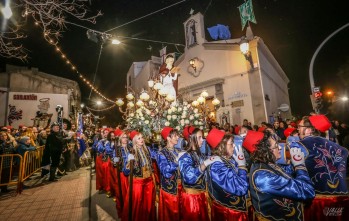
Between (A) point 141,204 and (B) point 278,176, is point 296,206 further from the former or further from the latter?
(A) point 141,204

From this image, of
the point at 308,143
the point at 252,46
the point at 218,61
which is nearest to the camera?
the point at 308,143

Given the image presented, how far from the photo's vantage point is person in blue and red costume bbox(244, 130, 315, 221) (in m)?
2.50

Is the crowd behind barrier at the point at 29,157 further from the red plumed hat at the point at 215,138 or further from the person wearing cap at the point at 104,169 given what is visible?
the red plumed hat at the point at 215,138

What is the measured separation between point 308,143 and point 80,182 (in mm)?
9103

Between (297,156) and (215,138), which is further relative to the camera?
(215,138)

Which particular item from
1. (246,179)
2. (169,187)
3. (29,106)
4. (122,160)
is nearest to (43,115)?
(29,106)

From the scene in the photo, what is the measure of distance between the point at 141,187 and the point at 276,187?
283cm

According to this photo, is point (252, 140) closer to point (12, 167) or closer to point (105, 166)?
point (105, 166)

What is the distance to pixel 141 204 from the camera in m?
4.42

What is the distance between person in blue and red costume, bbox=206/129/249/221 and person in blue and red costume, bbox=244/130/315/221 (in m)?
0.20

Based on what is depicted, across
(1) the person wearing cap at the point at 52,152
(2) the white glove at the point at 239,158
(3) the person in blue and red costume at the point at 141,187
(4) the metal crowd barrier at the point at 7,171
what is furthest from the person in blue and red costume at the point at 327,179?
(1) the person wearing cap at the point at 52,152

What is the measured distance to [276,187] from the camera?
249cm

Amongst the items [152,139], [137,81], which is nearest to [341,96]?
[137,81]

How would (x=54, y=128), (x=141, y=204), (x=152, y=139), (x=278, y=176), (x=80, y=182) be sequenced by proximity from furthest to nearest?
(x=54, y=128) < (x=80, y=182) < (x=152, y=139) < (x=141, y=204) < (x=278, y=176)
